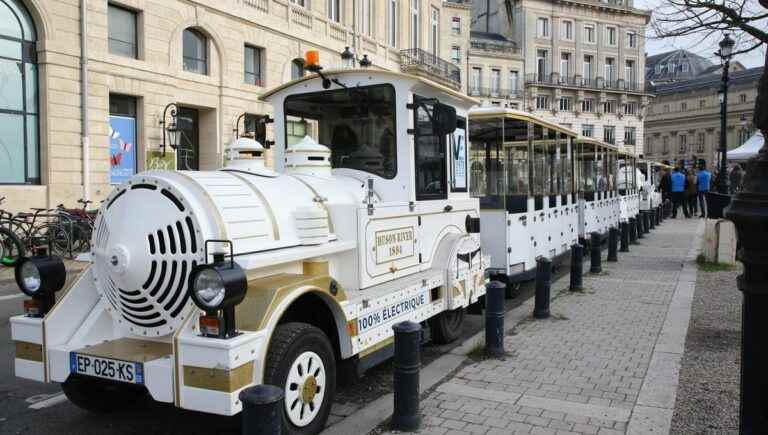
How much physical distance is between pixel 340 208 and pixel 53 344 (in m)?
2.16

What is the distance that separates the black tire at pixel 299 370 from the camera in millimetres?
3633

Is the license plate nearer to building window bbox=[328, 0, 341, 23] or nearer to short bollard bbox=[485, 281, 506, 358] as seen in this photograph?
short bollard bbox=[485, 281, 506, 358]

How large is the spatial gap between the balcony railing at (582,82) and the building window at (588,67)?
60 cm

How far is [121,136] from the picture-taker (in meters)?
18.7

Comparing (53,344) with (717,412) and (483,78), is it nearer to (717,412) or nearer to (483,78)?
(717,412)

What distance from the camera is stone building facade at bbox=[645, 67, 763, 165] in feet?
279

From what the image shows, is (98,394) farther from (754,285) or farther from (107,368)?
(754,285)

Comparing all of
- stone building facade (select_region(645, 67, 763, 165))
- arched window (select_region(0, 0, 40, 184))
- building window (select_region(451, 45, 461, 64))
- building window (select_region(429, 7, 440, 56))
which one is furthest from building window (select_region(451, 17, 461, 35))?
arched window (select_region(0, 0, 40, 184))

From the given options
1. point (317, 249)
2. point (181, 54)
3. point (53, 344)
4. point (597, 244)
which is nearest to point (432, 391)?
point (317, 249)

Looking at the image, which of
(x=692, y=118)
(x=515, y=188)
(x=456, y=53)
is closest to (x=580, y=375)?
(x=515, y=188)

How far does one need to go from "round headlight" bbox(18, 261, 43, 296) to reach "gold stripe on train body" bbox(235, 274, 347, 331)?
1.48 metres

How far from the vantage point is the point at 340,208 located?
4.86 meters

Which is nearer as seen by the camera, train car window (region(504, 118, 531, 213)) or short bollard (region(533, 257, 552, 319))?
short bollard (region(533, 257, 552, 319))

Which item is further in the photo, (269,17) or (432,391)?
(269,17)
